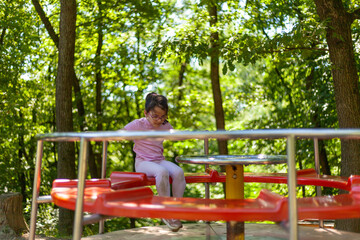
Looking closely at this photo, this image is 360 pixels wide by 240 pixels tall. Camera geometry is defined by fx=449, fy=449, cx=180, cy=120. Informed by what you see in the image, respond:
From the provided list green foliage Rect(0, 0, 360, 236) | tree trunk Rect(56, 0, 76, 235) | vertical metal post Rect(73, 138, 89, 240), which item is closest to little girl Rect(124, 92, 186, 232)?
vertical metal post Rect(73, 138, 89, 240)

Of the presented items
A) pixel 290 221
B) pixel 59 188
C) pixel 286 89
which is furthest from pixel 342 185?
pixel 286 89

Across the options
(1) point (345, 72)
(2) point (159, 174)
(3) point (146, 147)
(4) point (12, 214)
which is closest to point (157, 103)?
(3) point (146, 147)

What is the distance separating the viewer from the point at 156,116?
12.4 ft

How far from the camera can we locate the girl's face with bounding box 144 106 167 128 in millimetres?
3745

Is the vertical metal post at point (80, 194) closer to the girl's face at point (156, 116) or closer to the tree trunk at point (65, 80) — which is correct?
the girl's face at point (156, 116)

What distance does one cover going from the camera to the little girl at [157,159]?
11.2ft

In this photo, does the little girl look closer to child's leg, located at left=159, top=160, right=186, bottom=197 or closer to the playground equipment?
child's leg, located at left=159, top=160, right=186, bottom=197

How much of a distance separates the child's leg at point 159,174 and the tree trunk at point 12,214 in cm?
168

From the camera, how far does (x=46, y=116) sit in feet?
33.4

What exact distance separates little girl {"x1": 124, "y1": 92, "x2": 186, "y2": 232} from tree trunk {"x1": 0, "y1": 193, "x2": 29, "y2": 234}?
5.10ft

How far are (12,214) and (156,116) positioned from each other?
1.96m

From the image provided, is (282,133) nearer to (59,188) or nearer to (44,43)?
(59,188)

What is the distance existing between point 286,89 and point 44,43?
5373mm

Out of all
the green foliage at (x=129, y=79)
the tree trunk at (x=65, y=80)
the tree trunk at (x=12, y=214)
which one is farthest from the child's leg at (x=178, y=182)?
the green foliage at (x=129, y=79)
